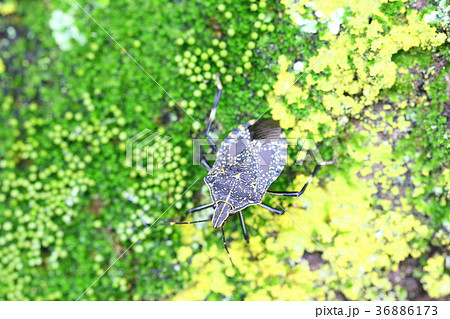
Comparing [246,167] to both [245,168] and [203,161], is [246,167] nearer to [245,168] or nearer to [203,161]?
[245,168]

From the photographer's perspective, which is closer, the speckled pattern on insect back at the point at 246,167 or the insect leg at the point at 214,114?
the speckled pattern on insect back at the point at 246,167

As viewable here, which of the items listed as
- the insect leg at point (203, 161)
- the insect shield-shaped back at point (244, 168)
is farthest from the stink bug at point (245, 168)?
the insect leg at point (203, 161)

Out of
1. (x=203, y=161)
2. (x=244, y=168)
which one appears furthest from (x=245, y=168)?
(x=203, y=161)

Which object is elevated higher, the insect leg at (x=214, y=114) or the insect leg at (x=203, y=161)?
the insect leg at (x=214, y=114)

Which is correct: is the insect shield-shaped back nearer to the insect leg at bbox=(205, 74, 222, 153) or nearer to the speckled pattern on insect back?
the speckled pattern on insect back

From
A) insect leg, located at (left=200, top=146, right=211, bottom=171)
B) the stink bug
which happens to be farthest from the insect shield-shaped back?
insect leg, located at (left=200, top=146, right=211, bottom=171)

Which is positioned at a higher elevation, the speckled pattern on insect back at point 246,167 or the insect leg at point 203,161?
the speckled pattern on insect back at point 246,167

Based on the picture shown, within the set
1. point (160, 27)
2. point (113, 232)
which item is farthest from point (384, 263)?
point (160, 27)

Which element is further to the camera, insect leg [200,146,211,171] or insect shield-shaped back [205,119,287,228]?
insect leg [200,146,211,171]

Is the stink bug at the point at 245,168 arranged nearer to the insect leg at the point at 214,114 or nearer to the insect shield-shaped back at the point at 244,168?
the insect shield-shaped back at the point at 244,168

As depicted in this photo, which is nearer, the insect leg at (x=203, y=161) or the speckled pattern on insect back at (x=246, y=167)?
the speckled pattern on insect back at (x=246, y=167)
